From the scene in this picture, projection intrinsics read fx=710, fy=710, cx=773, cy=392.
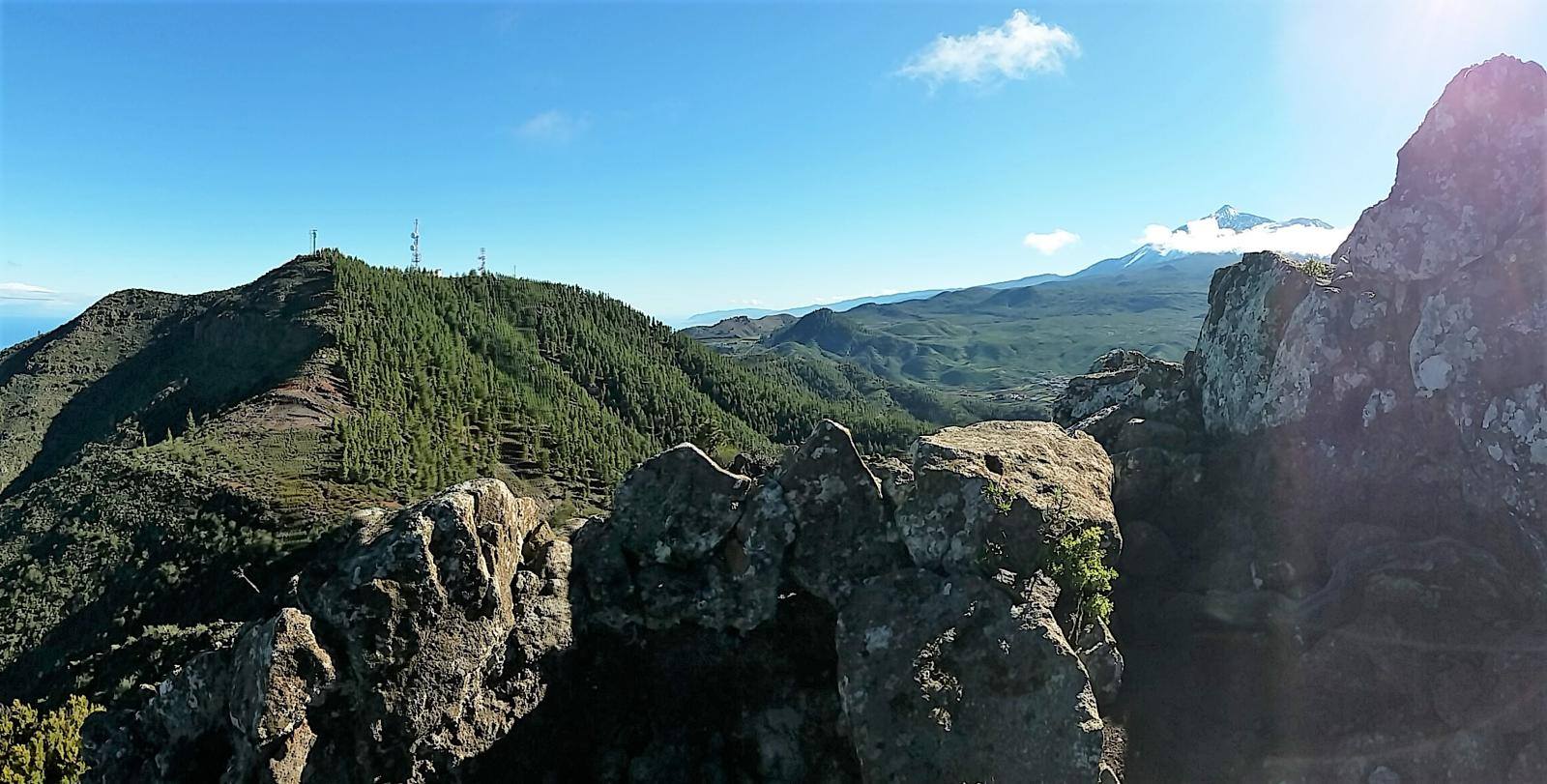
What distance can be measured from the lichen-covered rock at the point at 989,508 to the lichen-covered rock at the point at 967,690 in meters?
0.73

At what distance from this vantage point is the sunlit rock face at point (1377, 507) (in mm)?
13406

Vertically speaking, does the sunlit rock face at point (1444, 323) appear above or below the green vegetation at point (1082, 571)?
above

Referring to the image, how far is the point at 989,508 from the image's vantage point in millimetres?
13891

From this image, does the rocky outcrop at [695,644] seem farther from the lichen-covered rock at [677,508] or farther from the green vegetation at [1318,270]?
the green vegetation at [1318,270]

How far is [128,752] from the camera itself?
40.2 feet

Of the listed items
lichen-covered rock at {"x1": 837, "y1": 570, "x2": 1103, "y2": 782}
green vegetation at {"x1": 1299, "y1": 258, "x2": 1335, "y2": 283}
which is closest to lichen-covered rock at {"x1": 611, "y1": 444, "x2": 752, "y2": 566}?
lichen-covered rock at {"x1": 837, "y1": 570, "x2": 1103, "y2": 782}

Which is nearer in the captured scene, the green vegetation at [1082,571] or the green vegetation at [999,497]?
the green vegetation at [1082,571]

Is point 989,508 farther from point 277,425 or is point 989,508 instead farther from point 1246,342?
point 277,425

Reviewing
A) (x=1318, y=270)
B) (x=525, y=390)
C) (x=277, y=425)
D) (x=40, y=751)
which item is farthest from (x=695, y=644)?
(x=525, y=390)

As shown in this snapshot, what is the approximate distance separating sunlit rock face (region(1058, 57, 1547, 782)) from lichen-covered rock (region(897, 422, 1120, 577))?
383 cm

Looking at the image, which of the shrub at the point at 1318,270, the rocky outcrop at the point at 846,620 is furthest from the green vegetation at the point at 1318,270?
the rocky outcrop at the point at 846,620

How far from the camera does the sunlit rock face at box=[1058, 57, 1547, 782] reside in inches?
528

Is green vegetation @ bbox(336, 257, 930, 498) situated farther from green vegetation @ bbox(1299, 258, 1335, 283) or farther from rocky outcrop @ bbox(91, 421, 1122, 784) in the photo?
green vegetation @ bbox(1299, 258, 1335, 283)

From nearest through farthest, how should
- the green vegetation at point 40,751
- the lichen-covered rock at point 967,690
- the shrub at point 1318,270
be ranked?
the lichen-covered rock at point 967,690
the shrub at point 1318,270
the green vegetation at point 40,751
